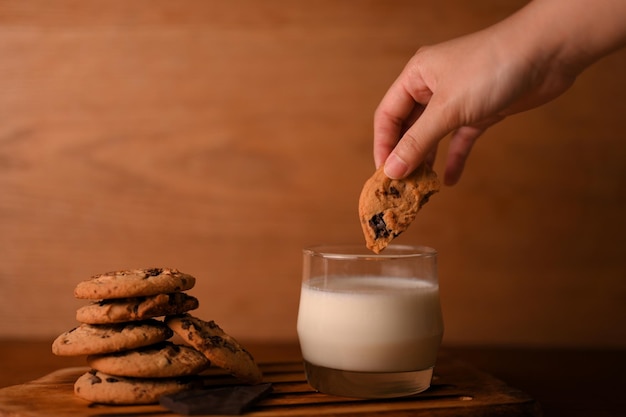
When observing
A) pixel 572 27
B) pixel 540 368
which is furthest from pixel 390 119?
pixel 540 368

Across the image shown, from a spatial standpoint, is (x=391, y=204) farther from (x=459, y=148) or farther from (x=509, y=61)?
(x=459, y=148)

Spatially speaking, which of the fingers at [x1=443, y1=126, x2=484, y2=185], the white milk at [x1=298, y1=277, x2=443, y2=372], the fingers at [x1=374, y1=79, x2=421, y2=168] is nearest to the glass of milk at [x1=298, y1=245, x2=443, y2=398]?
the white milk at [x1=298, y1=277, x2=443, y2=372]

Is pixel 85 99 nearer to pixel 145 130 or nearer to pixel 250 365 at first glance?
pixel 145 130

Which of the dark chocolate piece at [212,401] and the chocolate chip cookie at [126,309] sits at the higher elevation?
the chocolate chip cookie at [126,309]

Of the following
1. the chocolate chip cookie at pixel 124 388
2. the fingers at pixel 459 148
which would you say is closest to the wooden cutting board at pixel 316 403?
the chocolate chip cookie at pixel 124 388

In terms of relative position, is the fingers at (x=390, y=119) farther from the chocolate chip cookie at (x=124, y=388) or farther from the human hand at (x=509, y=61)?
the chocolate chip cookie at (x=124, y=388)

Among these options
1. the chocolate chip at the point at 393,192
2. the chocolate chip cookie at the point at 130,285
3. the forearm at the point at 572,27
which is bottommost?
the chocolate chip cookie at the point at 130,285

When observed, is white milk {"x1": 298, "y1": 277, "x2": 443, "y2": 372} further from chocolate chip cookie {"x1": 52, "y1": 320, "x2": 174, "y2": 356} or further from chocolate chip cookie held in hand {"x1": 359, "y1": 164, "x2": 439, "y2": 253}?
chocolate chip cookie {"x1": 52, "y1": 320, "x2": 174, "y2": 356}
